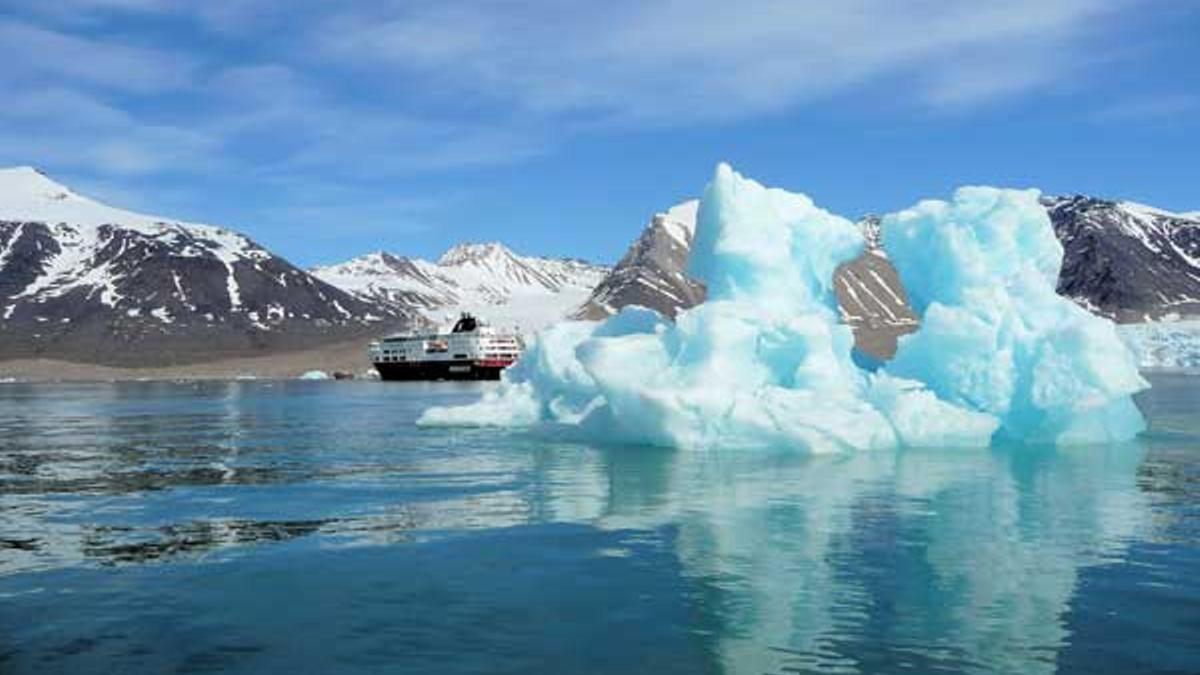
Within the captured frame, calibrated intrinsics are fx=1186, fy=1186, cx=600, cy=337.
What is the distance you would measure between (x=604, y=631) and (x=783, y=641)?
1.61 m

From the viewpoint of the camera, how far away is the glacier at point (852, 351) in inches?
1045

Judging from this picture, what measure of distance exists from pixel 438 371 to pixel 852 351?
317 feet

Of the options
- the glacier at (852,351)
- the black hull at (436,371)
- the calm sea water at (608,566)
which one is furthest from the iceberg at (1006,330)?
the black hull at (436,371)

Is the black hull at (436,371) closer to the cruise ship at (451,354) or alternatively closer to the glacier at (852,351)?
the cruise ship at (451,354)

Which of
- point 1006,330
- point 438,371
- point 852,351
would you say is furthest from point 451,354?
point 1006,330

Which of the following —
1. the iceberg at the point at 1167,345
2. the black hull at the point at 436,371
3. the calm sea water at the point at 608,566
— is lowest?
the calm sea water at the point at 608,566

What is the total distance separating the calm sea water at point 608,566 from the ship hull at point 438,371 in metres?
92.0

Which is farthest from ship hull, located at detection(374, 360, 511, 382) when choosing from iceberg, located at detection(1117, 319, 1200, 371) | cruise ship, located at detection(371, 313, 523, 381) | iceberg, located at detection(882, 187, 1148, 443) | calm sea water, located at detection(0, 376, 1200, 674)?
calm sea water, located at detection(0, 376, 1200, 674)

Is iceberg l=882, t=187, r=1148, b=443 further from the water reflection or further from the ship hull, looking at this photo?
the ship hull

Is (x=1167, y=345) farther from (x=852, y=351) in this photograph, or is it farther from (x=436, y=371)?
(x=852, y=351)

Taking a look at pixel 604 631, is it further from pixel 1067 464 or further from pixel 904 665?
pixel 1067 464

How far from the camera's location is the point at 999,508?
60.1 feet

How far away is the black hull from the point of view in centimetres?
11844

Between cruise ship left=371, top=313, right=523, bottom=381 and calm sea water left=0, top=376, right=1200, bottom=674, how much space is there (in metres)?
92.6
